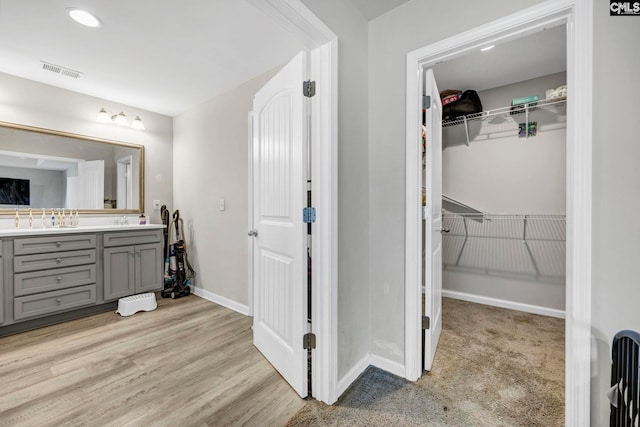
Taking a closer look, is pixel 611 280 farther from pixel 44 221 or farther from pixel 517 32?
pixel 44 221

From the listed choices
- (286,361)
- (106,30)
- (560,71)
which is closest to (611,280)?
(286,361)

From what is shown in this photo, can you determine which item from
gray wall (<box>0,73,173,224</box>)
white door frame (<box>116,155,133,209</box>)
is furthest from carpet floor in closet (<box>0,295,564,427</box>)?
gray wall (<box>0,73,173,224</box>)

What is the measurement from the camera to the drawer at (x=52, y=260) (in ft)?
7.85

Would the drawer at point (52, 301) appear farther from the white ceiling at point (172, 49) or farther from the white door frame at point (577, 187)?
the white door frame at point (577, 187)

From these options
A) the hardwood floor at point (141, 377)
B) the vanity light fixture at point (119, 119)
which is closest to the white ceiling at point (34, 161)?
the vanity light fixture at point (119, 119)

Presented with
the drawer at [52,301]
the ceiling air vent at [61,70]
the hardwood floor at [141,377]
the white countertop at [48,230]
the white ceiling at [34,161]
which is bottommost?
the hardwood floor at [141,377]

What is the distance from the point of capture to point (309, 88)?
156cm

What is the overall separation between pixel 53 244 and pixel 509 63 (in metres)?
4.54

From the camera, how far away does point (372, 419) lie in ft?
4.60

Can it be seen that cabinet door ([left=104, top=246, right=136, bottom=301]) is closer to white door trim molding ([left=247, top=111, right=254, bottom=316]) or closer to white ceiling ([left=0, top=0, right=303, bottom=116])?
white door trim molding ([left=247, top=111, right=254, bottom=316])

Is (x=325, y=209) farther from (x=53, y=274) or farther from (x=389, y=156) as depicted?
(x=53, y=274)

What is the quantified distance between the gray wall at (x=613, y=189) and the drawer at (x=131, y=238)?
3.78m

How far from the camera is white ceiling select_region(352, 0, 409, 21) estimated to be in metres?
1.69

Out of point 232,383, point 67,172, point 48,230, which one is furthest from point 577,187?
point 67,172
